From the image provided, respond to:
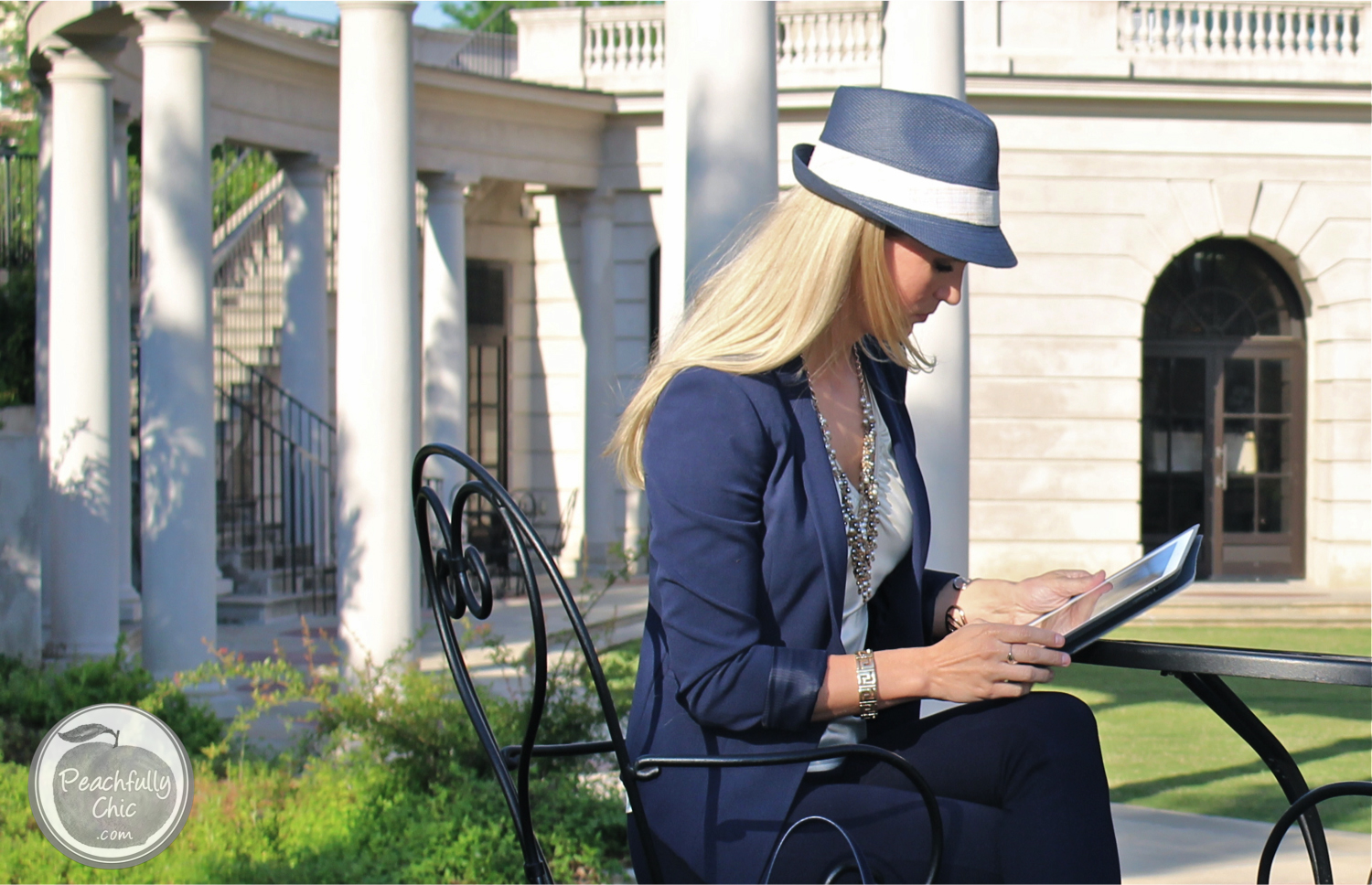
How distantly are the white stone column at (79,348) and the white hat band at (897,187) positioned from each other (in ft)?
24.4

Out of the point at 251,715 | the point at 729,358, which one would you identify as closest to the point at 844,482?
the point at 729,358

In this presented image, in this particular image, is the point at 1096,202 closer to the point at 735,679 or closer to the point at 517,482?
the point at 517,482

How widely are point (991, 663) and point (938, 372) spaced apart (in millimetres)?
3964

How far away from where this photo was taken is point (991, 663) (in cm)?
204

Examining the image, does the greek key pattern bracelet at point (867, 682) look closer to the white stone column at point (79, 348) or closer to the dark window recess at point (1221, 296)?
the white stone column at point (79, 348)

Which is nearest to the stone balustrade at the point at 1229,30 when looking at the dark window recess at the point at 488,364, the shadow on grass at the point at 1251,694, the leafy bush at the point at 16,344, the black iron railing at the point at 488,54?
the black iron railing at the point at 488,54

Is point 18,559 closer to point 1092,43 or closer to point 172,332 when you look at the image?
point 172,332

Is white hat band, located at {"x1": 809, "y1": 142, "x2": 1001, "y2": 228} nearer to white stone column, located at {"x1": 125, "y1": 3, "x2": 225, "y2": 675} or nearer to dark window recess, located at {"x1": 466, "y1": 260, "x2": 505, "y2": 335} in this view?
white stone column, located at {"x1": 125, "y1": 3, "x2": 225, "y2": 675}

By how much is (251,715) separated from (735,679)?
3927 mm

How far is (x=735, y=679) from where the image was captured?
2.03 metres

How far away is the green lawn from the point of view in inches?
262

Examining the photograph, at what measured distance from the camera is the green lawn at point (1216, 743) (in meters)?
6.64

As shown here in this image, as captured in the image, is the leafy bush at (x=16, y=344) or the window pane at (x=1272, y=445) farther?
the window pane at (x=1272, y=445)

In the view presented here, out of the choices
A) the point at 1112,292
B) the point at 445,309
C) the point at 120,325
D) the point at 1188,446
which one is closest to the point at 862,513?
the point at 120,325
